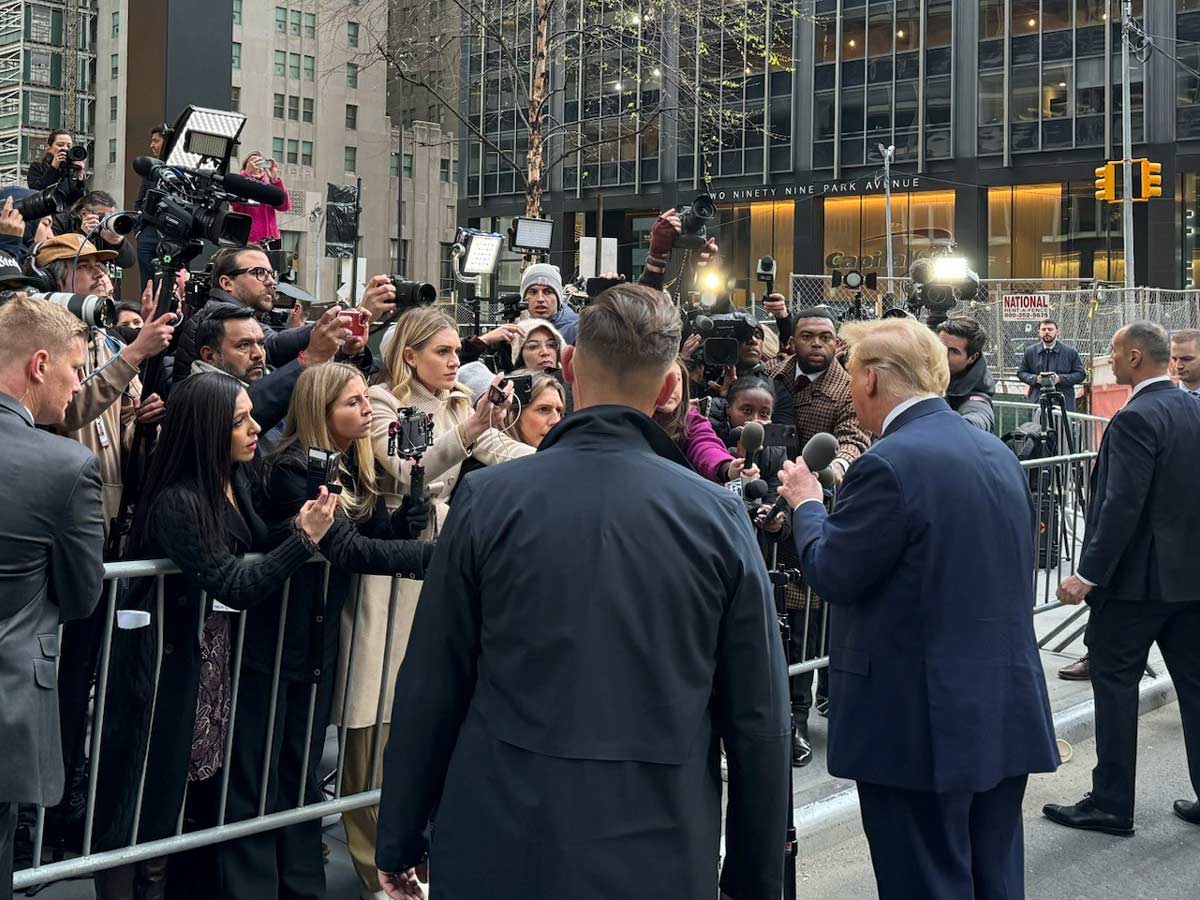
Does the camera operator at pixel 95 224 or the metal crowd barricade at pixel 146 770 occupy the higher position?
the camera operator at pixel 95 224

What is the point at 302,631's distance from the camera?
4711 millimetres

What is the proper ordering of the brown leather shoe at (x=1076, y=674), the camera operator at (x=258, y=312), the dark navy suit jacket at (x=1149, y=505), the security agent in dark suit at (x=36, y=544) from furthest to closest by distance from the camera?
the brown leather shoe at (x=1076, y=674) → the dark navy suit jacket at (x=1149, y=505) → the camera operator at (x=258, y=312) → the security agent in dark suit at (x=36, y=544)

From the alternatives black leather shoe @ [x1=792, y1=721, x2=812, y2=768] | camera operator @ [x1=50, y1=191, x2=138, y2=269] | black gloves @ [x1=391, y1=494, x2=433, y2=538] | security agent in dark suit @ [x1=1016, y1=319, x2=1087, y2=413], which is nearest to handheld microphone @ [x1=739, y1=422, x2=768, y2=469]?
black gloves @ [x1=391, y1=494, x2=433, y2=538]

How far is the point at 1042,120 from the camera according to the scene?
42.6m

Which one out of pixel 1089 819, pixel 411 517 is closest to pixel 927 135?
pixel 1089 819

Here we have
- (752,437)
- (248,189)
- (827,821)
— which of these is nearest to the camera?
(752,437)

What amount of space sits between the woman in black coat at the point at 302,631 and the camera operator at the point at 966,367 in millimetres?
4075

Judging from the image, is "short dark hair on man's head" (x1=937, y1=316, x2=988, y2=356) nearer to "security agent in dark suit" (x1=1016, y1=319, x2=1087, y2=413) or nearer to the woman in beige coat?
the woman in beige coat

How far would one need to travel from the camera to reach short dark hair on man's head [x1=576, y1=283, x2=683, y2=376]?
2854mm

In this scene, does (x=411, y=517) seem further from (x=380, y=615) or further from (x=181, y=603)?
(x=181, y=603)

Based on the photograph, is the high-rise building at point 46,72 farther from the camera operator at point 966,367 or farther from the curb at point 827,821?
the curb at point 827,821

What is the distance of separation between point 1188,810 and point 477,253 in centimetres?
521

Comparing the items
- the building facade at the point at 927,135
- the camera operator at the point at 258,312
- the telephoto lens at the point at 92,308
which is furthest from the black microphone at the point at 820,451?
the building facade at the point at 927,135

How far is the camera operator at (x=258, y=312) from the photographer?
522cm
